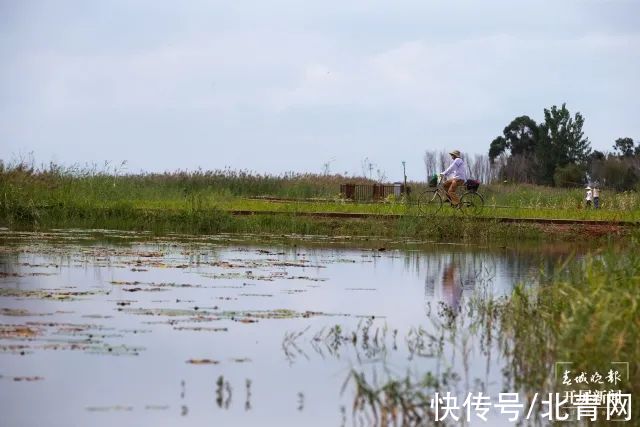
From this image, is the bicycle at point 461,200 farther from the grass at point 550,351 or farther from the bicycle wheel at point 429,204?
the grass at point 550,351

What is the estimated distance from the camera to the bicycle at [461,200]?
2453cm

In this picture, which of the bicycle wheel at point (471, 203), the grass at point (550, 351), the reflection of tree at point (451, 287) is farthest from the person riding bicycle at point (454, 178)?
the grass at point (550, 351)

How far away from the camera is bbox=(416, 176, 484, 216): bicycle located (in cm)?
2453

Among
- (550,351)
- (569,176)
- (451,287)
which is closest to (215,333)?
(550,351)

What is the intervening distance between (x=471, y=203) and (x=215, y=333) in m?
15.8

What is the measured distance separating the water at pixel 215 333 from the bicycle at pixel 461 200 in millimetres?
6980

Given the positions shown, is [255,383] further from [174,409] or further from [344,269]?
[344,269]

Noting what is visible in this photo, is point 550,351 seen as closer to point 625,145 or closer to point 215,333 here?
point 215,333

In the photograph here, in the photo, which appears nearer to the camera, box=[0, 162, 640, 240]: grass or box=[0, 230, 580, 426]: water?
box=[0, 230, 580, 426]: water

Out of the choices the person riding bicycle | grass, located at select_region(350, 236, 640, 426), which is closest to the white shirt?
the person riding bicycle

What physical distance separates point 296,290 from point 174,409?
6.19m

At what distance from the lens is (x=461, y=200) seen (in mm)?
24812

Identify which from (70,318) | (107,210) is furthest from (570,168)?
(70,318)

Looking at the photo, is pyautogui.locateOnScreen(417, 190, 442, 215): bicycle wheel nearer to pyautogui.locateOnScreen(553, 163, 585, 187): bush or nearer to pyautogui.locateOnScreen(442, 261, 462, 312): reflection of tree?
pyautogui.locateOnScreen(442, 261, 462, 312): reflection of tree
